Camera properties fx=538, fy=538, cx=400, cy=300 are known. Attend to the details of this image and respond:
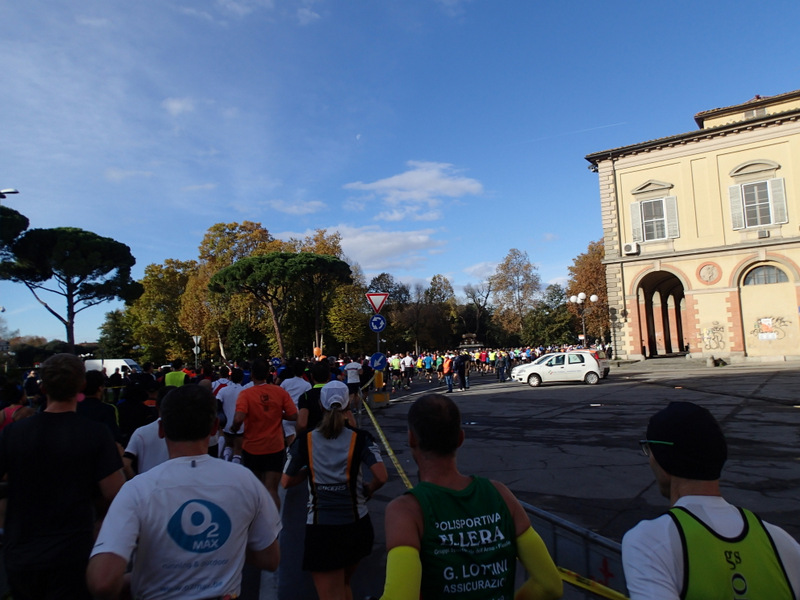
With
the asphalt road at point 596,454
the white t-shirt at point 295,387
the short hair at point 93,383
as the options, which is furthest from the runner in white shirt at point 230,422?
the short hair at point 93,383

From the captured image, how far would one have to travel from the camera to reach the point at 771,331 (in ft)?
94.1

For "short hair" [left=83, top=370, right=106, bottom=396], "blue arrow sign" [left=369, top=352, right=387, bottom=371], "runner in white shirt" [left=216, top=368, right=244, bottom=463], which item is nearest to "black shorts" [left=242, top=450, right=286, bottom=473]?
"runner in white shirt" [left=216, top=368, right=244, bottom=463]

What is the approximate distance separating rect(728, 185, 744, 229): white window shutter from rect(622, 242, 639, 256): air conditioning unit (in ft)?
16.6

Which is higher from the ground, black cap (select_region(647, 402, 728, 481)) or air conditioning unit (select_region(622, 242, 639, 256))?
air conditioning unit (select_region(622, 242, 639, 256))

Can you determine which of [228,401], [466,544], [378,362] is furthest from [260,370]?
[378,362]

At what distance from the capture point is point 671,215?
3169 centimetres

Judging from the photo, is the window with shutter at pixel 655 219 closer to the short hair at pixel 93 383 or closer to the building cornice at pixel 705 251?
the building cornice at pixel 705 251

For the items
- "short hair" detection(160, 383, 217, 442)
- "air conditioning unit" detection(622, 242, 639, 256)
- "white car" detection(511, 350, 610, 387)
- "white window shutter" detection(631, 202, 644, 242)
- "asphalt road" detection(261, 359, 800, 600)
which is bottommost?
"asphalt road" detection(261, 359, 800, 600)

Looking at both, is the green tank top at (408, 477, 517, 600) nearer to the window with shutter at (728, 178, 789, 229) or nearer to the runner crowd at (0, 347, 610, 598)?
the runner crowd at (0, 347, 610, 598)

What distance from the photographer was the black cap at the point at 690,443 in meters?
1.69

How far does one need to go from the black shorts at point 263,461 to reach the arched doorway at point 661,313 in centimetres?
3056

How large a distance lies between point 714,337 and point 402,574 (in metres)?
32.9

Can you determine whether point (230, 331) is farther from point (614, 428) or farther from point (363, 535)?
point (363, 535)

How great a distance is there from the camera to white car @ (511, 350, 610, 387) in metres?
23.5
